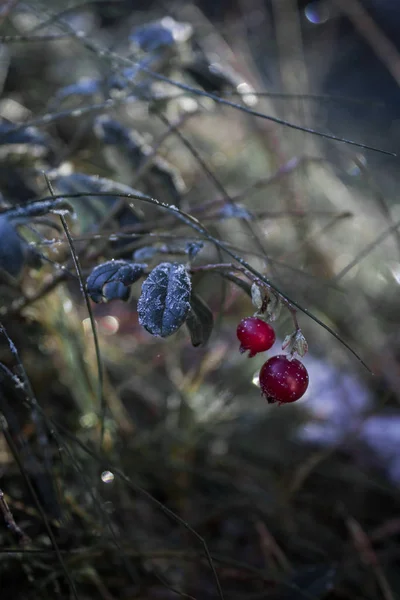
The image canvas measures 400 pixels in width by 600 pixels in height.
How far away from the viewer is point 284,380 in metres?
0.64

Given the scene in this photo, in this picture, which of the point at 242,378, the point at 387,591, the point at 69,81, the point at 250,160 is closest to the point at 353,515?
the point at 387,591

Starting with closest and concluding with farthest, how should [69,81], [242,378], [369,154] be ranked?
1. [242,378]
2. [69,81]
3. [369,154]

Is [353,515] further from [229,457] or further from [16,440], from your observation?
[16,440]

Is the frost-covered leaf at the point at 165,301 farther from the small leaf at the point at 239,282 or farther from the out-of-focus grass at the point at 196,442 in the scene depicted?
the out-of-focus grass at the point at 196,442

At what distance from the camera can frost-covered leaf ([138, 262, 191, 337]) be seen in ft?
2.02

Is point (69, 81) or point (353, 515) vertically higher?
point (69, 81)

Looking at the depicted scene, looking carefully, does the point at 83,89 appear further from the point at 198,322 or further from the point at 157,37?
the point at 198,322

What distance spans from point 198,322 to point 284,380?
0.43 ft

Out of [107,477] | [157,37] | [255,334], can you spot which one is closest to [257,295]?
[255,334]

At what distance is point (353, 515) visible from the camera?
4.01ft

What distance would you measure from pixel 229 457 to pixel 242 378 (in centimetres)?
17

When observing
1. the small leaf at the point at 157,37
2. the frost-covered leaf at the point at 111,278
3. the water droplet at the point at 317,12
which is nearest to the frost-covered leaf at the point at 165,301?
the frost-covered leaf at the point at 111,278


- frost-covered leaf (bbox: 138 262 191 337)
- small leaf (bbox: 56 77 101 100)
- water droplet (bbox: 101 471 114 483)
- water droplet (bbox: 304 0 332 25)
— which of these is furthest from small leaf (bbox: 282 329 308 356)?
water droplet (bbox: 304 0 332 25)

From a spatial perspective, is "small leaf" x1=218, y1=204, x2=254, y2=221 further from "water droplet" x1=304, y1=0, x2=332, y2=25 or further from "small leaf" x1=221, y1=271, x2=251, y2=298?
"water droplet" x1=304, y1=0, x2=332, y2=25
